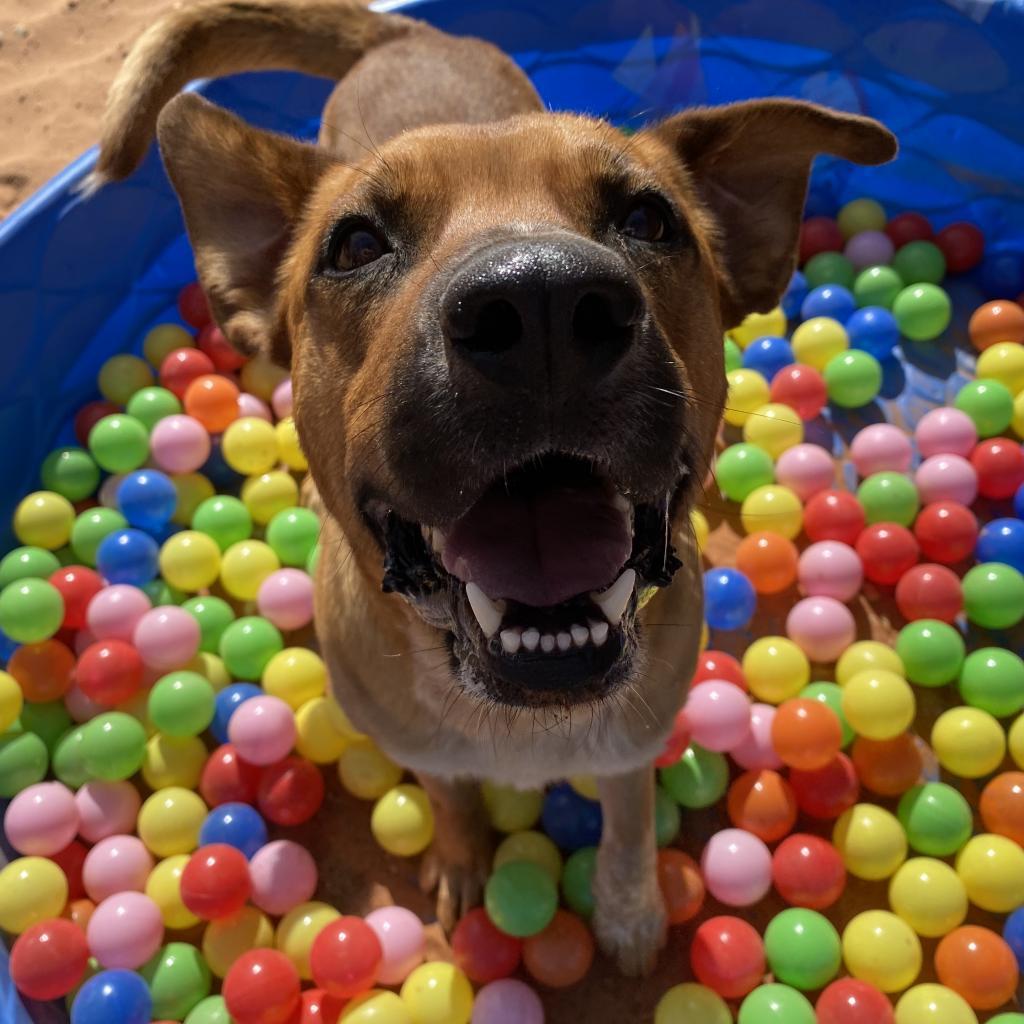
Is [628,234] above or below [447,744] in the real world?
above

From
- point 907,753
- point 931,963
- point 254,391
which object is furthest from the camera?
point 254,391

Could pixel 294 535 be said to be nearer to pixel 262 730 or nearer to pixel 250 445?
pixel 250 445

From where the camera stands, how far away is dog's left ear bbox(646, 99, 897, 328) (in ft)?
8.00

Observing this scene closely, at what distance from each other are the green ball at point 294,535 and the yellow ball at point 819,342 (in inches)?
96.8

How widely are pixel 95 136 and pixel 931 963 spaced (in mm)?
5939

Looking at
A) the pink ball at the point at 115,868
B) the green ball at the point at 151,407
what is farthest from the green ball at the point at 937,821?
the green ball at the point at 151,407

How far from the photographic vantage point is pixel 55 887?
10.6 ft

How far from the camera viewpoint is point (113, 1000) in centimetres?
295

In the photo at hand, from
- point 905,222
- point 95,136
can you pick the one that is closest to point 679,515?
point 905,222

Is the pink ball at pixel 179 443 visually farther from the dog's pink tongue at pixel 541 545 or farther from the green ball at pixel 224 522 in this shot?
the dog's pink tongue at pixel 541 545

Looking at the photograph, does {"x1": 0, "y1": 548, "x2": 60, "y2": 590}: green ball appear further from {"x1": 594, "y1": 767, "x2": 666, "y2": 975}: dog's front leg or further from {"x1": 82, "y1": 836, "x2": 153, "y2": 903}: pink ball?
{"x1": 594, "y1": 767, "x2": 666, "y2": 975}: dog's front leg

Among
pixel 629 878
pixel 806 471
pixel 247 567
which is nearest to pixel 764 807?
pixel 629 878

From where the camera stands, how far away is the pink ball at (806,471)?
4.22 meters

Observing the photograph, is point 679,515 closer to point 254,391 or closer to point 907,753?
point 907,753
